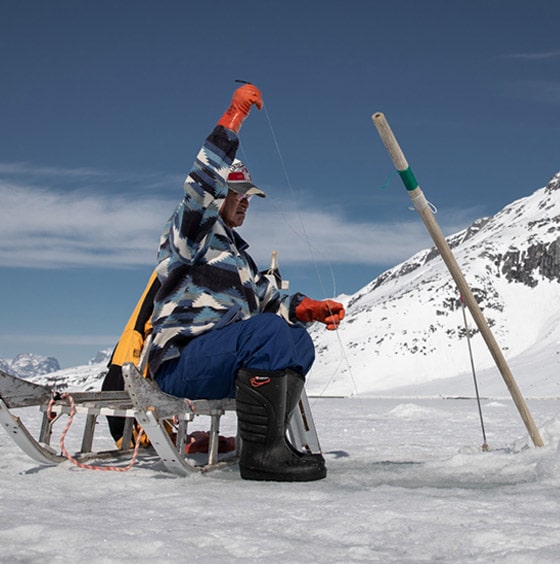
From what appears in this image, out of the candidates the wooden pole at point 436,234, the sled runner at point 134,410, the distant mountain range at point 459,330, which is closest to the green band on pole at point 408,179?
the wooden pole at point 436,234

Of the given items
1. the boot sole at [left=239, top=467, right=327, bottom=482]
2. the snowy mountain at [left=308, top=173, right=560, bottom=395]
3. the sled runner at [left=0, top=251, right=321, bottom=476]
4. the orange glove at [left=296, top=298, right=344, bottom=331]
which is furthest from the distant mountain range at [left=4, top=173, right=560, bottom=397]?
the boot sole at [left=239, top=467, right=327, bottom=482]

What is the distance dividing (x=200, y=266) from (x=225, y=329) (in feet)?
1.43

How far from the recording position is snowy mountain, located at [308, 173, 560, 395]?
75.6 m

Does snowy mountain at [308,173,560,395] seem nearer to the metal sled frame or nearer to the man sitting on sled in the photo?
the metal sled frame

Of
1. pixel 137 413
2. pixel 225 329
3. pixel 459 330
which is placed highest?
pixel 459 330

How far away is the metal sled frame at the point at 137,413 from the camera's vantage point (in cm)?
340

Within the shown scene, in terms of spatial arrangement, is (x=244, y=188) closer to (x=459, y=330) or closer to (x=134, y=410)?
(x=134, y=410)

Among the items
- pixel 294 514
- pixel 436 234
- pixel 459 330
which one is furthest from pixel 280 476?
pixel 459 330

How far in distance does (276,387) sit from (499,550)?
1768 mm

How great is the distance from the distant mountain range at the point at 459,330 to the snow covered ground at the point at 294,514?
56.2 m

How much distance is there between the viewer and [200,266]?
13.1 ft

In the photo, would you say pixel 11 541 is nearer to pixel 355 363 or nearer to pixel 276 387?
pixel 276 387

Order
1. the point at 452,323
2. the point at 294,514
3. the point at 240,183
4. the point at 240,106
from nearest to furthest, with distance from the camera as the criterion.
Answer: the point at 294,514, the point at 240,106, the point at 240,183, the point at 452,323

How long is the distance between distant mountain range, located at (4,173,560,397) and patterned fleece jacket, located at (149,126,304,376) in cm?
5619
